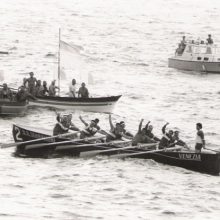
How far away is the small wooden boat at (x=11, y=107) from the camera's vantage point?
37750mm

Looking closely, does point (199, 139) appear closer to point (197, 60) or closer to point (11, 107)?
point (11, 107)

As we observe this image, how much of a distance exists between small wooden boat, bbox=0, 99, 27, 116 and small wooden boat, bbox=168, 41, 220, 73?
19.0 metres

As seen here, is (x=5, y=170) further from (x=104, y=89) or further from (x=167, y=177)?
(x=104, y=89)

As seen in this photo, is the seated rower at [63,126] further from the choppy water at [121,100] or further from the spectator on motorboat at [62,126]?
the choppy water at [121,100]

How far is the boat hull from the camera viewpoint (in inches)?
2147

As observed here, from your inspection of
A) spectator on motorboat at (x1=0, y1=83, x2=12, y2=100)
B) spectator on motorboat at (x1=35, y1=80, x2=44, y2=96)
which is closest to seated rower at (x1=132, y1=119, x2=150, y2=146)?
spectator on motorboat at (x1=0, y1=83, x2=12, y2=100)

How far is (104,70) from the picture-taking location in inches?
2126

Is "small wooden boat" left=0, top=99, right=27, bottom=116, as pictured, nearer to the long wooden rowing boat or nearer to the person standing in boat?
the long wooden rowing boat

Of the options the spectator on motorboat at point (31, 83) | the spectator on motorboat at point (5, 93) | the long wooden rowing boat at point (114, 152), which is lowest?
the long wooden rowing boat at point (114, 152)

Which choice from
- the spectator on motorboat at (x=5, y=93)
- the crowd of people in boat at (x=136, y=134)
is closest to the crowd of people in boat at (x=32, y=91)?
the spectator on motorboat at (x=5, y=93)

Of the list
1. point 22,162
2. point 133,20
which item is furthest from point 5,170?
point 133,20

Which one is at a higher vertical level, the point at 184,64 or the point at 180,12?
the point at 180,12

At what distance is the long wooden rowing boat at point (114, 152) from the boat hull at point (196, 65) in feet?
75.8

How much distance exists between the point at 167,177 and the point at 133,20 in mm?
49327
